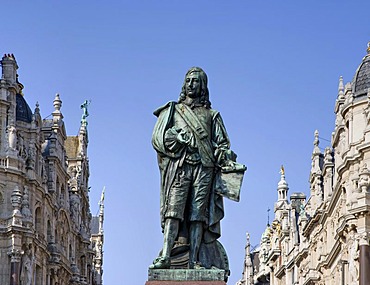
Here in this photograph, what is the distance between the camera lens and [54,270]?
72500mm

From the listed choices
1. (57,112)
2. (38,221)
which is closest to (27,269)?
(38,221)

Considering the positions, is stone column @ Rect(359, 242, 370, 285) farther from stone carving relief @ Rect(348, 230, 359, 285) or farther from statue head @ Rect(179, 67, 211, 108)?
statue head @ Rect(179, 67, 211, 108)

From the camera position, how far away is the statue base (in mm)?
15945

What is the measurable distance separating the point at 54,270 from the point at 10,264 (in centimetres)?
1012

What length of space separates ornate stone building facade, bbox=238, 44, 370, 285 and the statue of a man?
37.8 m

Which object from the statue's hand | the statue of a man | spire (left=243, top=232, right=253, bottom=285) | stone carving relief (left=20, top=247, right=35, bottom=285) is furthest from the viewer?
spire (left=243, top=232, right=253, bottom=285)

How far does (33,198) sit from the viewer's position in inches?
2621

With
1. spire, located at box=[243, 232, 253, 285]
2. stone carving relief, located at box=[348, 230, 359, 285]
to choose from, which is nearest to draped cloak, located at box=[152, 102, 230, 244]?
stone carving relief, located at box=[348, 230, 359, 285]

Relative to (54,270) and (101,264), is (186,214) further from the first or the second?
(101,264)

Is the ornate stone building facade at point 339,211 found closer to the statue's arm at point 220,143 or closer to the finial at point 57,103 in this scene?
the finial at point 57,103

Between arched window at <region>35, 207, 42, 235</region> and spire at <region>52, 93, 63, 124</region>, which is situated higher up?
spire at <region>52, 93, 63, 124</region>

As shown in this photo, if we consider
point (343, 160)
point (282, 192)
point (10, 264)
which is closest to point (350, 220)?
point (343, 160)

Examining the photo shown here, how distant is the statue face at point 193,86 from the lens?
56.4 ft

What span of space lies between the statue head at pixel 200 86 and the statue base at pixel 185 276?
2860 millimetres
